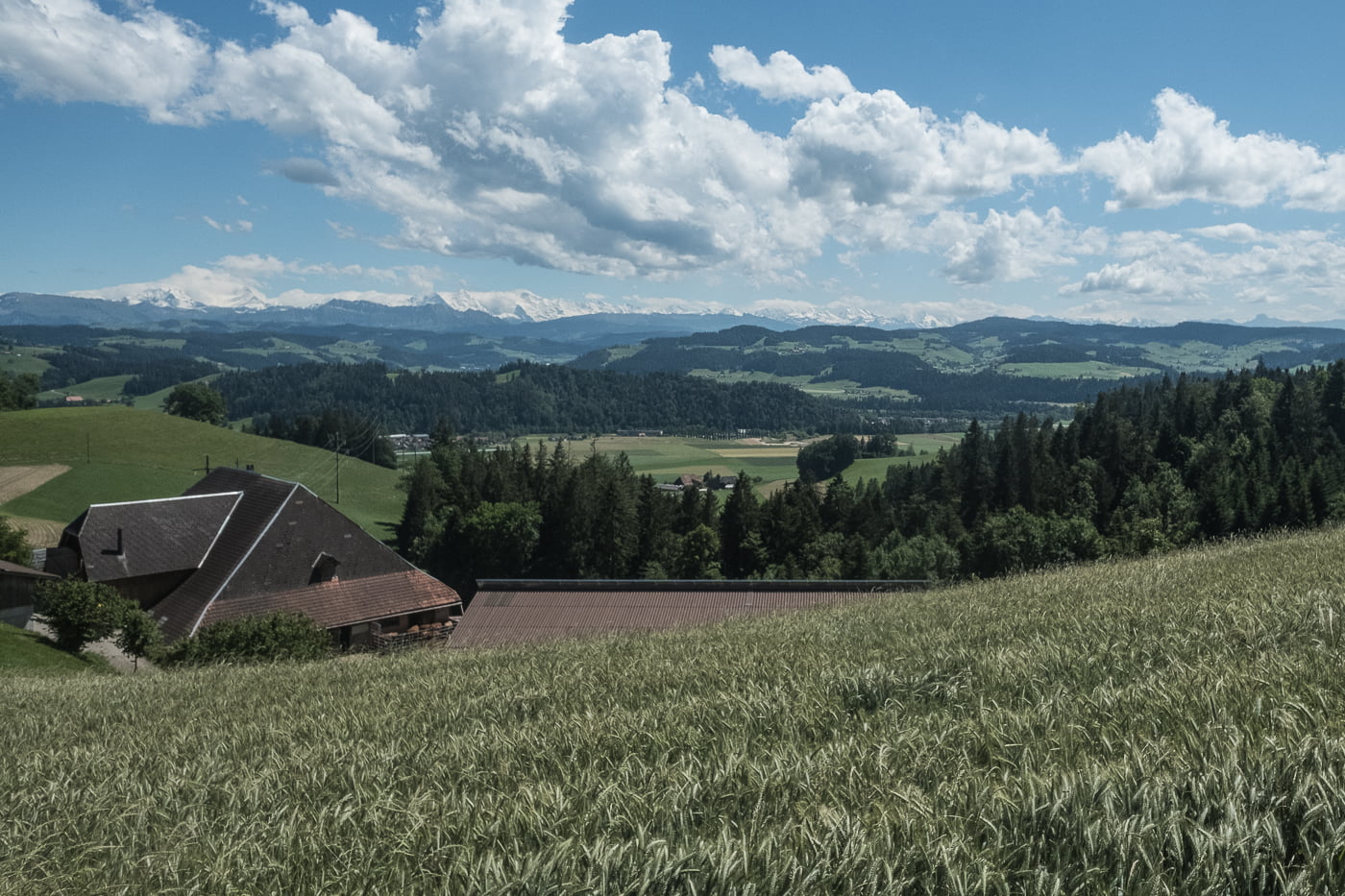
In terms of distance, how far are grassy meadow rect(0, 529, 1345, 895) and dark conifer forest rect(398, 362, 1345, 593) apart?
46.4m

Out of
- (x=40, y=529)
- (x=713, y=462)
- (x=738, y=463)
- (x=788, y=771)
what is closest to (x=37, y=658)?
(x=788, y=771)

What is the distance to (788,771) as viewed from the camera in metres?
5.02

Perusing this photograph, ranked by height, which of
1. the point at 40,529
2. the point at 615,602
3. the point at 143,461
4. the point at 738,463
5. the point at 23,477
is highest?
the point at 615,602

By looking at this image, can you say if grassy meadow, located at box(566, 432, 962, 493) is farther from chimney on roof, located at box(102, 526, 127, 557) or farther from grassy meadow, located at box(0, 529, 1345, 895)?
grassy meadow, located at box(0, 529, 1345, 895)

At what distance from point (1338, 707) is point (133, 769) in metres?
9.25

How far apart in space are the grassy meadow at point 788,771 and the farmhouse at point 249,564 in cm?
2591

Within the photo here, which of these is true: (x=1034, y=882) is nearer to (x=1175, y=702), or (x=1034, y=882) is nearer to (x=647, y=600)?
(x=1175, y=702)

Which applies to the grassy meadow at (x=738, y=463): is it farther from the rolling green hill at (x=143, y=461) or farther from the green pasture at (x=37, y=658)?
the green pasture at (x=37, y=658)

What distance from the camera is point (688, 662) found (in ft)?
33.2

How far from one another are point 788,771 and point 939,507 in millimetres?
79336

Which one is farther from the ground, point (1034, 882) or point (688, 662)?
point (1034, 882)

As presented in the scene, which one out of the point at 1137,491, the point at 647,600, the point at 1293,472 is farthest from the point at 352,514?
the point at 1293,472

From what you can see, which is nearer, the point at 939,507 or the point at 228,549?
the point at 228,549

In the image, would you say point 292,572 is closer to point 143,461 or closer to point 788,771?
point 788,771
